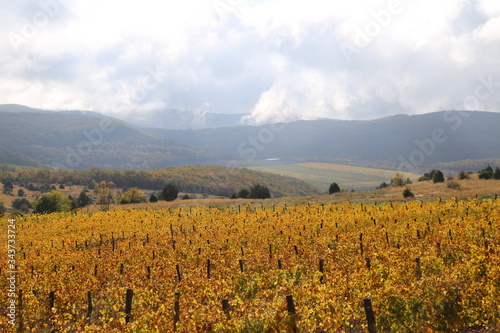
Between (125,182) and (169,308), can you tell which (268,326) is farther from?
(125,182)

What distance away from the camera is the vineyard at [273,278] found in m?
9.74

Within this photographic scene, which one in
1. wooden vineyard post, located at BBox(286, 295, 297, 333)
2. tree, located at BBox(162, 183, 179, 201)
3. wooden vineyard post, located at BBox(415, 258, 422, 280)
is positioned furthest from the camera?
tree, located at BBox(162, 183, 179, 201)

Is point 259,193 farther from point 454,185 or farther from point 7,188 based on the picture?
point 7,188

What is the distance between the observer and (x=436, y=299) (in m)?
9.87

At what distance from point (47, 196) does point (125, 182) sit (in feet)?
409

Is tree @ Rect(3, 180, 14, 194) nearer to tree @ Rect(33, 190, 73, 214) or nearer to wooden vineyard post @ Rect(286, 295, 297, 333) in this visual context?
tree @ Rect(33, 190, 73, 214)

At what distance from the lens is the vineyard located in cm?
974

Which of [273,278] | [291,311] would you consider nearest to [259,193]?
[273,278]

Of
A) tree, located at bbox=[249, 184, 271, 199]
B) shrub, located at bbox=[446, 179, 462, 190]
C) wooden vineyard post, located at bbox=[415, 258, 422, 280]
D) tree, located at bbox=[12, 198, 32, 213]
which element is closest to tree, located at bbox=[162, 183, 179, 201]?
tree, located at bbox=[249, 184, 271, 199]

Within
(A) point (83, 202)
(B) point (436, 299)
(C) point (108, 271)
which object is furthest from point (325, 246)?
(A) point (83, 202)

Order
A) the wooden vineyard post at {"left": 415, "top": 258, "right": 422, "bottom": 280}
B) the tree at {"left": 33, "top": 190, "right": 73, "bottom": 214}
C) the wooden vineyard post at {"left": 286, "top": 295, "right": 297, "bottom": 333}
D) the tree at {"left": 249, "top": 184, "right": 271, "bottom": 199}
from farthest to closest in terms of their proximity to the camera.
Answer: the tree at {"left": 249, "top": 184, "right": 271, "bottom": 199}, the tree at {"left": 33, "top": 190, "right": 73, "bottom": 214}, the wooden vineyard post at {"left": 415, "top": 258, "right": 422, "bottom": 280}, the wooden vineyard post at {"left": 286, "top": 295, "right": 297, "bottom": 333}

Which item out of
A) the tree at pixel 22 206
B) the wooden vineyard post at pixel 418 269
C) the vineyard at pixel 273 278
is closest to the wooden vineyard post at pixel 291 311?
the vineyard at pixel 273 278

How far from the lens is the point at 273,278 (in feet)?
48.5

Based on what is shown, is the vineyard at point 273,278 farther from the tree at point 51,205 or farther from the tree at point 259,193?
the tree at point 259,193
